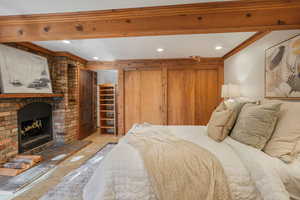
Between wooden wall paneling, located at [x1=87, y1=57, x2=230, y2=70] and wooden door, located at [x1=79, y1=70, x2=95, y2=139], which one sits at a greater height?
wooden wall paneling, located at [x1=87, y1=57, x2=230, y2=70]

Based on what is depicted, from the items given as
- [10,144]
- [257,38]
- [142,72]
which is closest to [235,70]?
[257,38]

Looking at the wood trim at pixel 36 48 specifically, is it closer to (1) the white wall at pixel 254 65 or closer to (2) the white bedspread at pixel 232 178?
(2) the white bedspread at pixel 232 178

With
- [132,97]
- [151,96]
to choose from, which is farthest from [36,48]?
[151,96]

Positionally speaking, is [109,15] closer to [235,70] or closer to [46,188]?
[46,188]

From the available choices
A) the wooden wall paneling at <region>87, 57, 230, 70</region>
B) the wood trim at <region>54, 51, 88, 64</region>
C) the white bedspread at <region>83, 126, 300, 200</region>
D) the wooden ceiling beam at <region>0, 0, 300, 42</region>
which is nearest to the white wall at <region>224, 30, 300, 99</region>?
the wooden ceiling beam at <region>0, 0, 300, 42</region>

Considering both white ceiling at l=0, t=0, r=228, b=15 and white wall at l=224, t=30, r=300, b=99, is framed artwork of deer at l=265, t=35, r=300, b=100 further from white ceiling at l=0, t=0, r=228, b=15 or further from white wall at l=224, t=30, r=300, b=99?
white ceiling at l=0, t=0, r=228, b=15

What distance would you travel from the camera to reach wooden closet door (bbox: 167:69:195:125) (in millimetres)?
3955

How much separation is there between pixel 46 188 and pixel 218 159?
7.35 feet

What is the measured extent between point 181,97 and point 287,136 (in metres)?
2.80

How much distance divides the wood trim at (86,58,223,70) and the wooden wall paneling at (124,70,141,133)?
0.77 feet

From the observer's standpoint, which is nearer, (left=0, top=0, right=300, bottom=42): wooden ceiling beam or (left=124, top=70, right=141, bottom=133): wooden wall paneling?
(left=0, top=0, right=300, bottom=42): wooden ceiling beam

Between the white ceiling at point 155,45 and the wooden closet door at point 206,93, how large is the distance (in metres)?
0.68

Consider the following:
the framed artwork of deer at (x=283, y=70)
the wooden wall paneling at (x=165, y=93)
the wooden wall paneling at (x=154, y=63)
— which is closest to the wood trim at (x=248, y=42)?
the framed artwork of deer at (x=283, y=70)

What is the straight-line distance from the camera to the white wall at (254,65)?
1.94 metres
